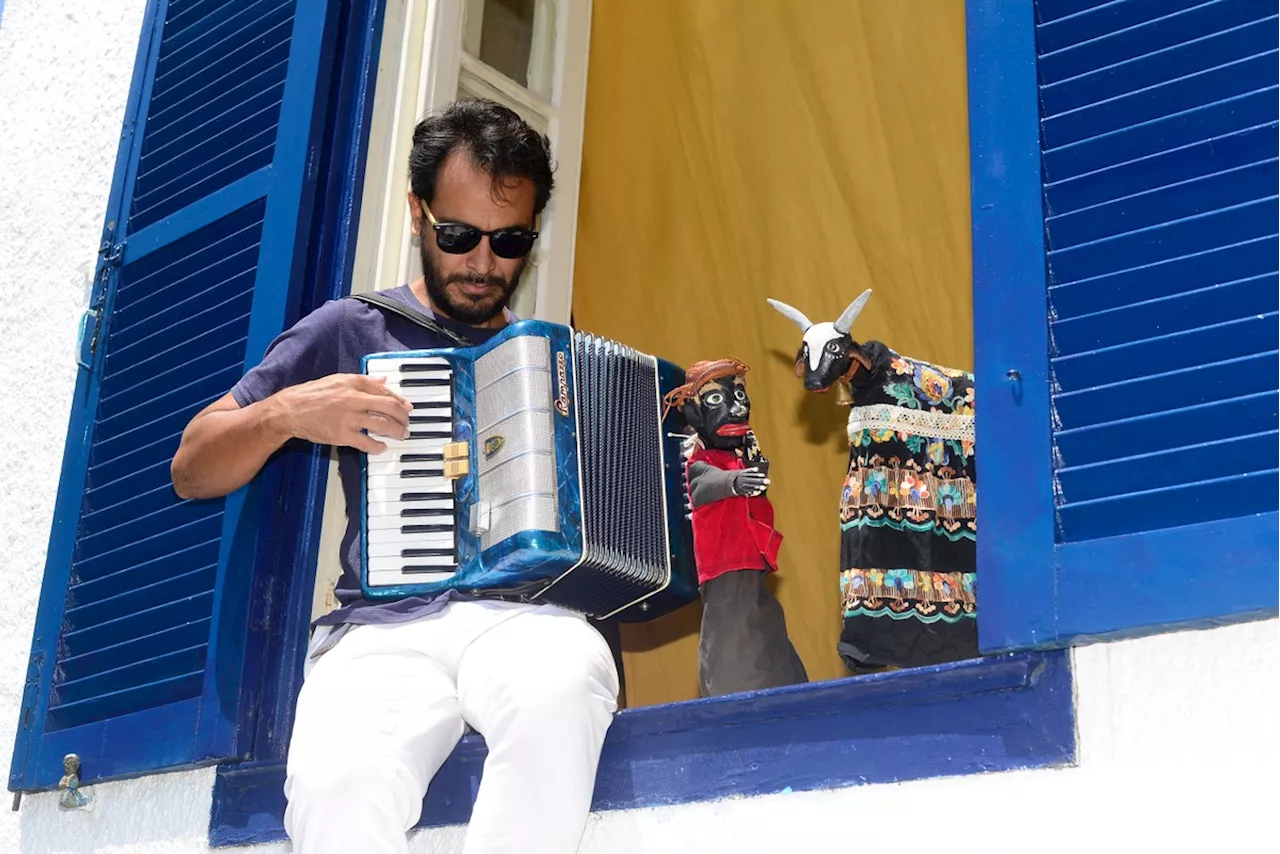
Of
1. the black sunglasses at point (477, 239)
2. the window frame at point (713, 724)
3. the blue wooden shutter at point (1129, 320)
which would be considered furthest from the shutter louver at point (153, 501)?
the blue wooden shutter at point (1129, 320)

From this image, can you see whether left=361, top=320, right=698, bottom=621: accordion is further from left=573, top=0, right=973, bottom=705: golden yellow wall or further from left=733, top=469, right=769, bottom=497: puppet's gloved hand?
left=573, top=0, right=973, bottom=705: golden yellow wall

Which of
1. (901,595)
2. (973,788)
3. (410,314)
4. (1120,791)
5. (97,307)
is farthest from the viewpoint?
(97,307)

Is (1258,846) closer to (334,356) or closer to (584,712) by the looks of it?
(584,712)

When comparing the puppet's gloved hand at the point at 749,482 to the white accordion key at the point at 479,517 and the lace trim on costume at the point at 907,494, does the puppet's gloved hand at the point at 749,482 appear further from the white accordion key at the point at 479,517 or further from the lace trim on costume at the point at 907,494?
the white accordion key at the point at 479,517

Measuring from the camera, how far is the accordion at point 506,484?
2453 mm

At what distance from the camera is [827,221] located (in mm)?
4211

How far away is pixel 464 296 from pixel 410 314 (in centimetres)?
11

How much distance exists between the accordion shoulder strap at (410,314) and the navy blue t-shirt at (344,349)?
0.02 m

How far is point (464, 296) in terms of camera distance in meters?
2.79

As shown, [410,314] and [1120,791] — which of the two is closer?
[1120,791]

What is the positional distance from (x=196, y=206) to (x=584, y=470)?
4.33ft

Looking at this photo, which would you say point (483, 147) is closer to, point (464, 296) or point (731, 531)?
point (464, 296)

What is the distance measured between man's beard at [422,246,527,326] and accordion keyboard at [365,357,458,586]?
10.9 inches

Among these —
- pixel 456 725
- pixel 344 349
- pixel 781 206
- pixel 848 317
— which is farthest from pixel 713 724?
pixel 781 206
